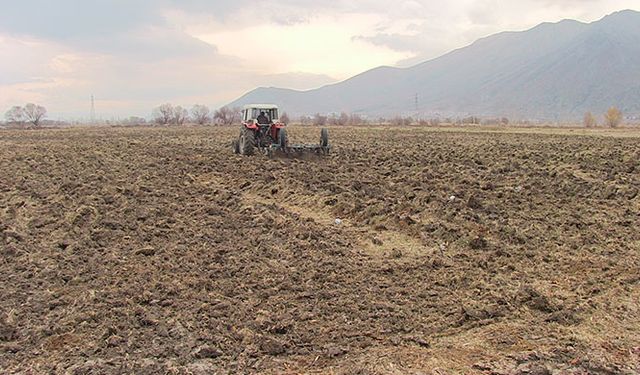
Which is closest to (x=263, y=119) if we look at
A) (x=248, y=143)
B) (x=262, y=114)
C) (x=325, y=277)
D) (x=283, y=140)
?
(x=262, y=114)

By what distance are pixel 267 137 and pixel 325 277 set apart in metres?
13.3

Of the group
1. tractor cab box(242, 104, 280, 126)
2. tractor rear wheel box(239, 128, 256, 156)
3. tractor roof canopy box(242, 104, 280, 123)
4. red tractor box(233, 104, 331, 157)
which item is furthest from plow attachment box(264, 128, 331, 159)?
tractor roof canopy box(242, 104, 280, 123)

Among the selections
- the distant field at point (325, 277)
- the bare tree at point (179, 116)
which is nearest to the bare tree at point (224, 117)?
the bare tree at point (179, 116)

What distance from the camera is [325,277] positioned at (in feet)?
21.1

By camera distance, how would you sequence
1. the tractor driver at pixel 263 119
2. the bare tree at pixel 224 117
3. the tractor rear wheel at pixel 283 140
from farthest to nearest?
the bare tree at pixel 224 117, the tractor driver at pixel 263 119, the tractor rear wheel at pixel 283 140

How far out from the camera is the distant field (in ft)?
15.0

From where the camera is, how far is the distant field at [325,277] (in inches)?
180

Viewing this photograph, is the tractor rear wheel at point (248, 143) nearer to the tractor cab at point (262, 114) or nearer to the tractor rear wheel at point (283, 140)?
the tractor cab at point (262, 114)

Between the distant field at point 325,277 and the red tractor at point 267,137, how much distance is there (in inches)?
208

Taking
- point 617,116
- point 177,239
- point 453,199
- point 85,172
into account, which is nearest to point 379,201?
point 453,199

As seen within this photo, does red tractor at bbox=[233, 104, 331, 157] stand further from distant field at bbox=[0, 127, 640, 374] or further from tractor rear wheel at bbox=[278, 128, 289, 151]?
distant field at bbox=[0, 127, 640, 374]

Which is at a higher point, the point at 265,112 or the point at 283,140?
the point at 265,112

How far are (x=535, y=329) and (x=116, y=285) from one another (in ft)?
14.5

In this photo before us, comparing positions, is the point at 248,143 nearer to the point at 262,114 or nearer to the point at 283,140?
the point at 262,114
